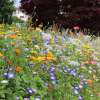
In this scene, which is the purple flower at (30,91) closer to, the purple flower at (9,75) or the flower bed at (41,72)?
the flower bed at (41,72)

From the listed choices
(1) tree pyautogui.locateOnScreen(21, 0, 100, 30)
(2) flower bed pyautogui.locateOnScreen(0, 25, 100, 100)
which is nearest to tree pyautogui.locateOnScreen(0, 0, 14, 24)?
(1) tree pyautogui.locateOnScreen(21, 0, 100, 30)

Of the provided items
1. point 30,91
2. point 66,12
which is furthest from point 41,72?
point 66,12

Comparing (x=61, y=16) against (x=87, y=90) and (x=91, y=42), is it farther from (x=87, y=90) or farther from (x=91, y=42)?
(x=87, y=90)

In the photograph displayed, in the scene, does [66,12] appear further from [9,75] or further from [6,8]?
[9,75]

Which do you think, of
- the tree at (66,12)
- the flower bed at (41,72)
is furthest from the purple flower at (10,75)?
the tree at (66,12)

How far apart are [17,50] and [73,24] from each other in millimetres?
13032

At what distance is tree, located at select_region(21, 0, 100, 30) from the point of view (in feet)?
61.4

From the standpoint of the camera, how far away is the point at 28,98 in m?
5.24

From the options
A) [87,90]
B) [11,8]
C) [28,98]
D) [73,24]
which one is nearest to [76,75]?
[87,90]

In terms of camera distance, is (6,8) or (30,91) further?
(6,8)

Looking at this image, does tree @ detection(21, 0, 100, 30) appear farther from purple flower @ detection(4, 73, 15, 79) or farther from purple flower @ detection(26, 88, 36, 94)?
purple flower @ detection(4, 73, 15, 79)

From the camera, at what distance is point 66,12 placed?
19.5 metres

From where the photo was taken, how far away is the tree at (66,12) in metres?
18.7

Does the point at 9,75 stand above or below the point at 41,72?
above
